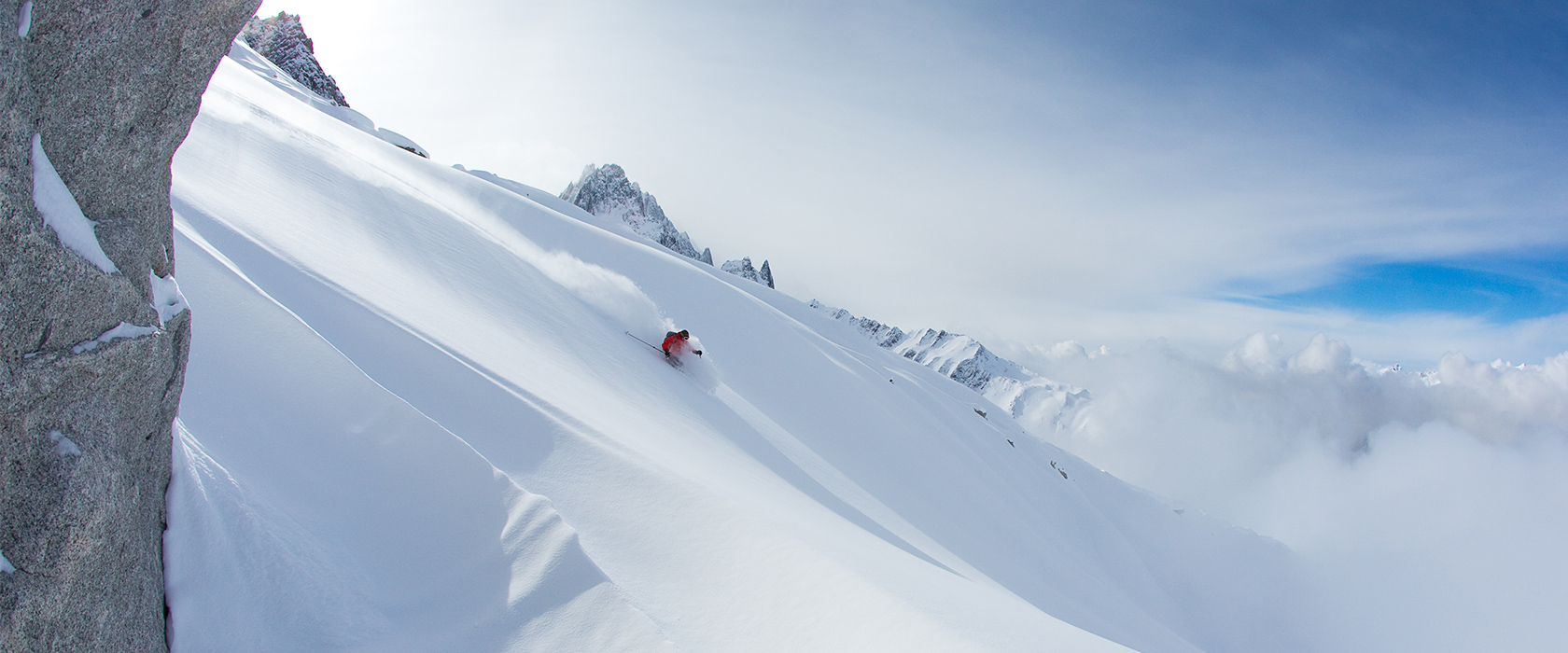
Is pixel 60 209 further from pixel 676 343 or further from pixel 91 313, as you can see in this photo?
pixel 676 343

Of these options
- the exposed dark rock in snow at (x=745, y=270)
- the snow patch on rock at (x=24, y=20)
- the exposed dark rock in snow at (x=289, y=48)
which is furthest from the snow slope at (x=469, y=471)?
the exposed dark rock in snow at (x=745, y=270)

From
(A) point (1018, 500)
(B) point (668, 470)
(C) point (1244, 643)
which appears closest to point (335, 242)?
(B) point (668, 470)

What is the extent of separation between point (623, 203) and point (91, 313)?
343 ft

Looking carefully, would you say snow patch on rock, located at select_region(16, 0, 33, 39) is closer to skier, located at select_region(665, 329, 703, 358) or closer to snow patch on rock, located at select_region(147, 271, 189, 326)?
snow patch on rock, located at select_region(147, 271, 189, 326)

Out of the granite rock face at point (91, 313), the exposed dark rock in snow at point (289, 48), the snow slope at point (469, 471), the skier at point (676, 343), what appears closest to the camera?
the granite rock face at point (91, 313)

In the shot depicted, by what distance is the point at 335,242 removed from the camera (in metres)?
8.19

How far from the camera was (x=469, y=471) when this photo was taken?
4.79 meters

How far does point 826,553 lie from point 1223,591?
27062mm

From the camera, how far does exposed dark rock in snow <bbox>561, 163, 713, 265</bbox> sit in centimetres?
10106

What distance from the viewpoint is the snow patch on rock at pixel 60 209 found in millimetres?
2438

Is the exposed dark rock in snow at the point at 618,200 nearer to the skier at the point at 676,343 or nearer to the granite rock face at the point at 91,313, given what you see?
the skier at the point at 676,343

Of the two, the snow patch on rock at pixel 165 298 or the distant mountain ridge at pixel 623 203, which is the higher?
the distant mountain ridge at pixel 623 203

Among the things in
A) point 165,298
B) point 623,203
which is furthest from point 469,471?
point 623,203

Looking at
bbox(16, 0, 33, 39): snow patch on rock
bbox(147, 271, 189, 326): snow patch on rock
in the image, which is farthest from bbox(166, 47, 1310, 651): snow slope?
bbox(16, 0, 33, 39): snow patch on rock
